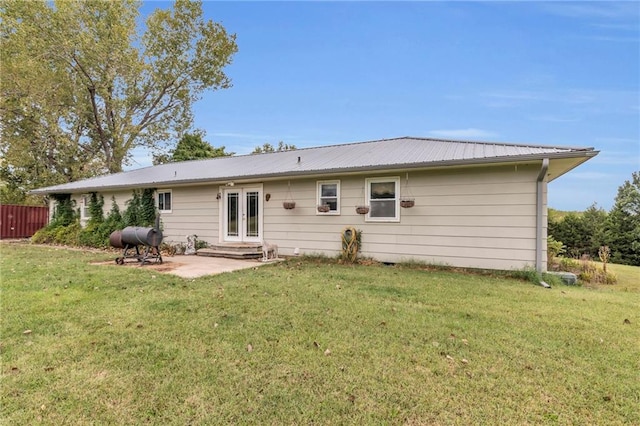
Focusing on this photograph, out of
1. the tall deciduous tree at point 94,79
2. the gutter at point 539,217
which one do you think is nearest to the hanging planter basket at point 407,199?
the gutter at point 539,217

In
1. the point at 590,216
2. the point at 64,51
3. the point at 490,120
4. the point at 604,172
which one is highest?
the point at 64,51

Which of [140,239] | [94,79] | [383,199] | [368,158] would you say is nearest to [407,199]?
[383,199]

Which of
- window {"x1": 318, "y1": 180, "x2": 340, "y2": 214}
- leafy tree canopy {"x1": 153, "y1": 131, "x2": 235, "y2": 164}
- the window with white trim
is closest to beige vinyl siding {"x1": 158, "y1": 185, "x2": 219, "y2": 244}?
the window with white trim

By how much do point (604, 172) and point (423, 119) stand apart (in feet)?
31.3

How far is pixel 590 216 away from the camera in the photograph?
14367mm

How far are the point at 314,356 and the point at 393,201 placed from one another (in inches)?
225

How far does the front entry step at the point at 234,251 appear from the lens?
927 cm

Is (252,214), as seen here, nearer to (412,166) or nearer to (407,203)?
(407,203)

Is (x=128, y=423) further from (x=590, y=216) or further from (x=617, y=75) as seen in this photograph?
(x=590, y=216)

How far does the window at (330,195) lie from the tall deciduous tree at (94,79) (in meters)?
16.6

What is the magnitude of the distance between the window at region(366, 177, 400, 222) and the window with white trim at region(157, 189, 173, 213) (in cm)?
738

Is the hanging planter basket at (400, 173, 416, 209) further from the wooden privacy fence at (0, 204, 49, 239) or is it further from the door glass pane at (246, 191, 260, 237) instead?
the wooden privacy fence at (0, 204, 49, 239)

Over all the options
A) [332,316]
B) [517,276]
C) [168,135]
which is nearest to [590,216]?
[517,276]

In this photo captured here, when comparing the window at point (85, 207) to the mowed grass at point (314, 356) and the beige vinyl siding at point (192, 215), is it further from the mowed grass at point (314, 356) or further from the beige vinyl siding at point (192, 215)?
the mowed grass at point (314, 356)
